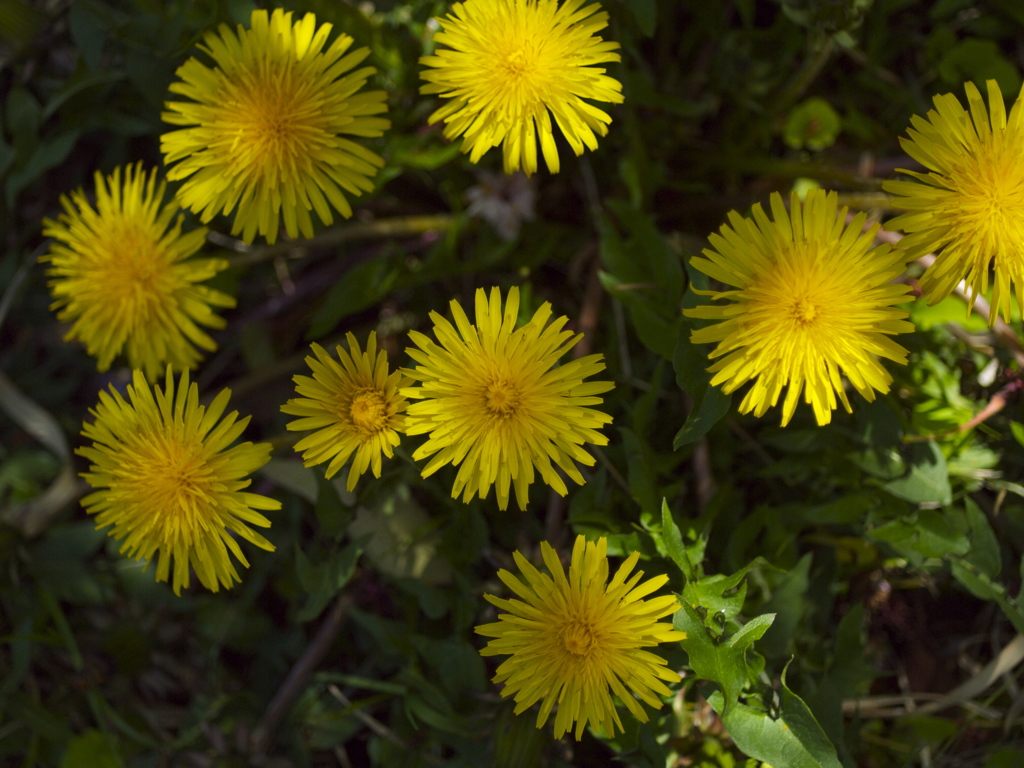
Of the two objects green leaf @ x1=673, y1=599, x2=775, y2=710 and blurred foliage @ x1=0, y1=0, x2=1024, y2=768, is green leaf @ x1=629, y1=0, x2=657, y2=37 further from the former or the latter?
green leaf @ x1=673, y1=599, x2=775, y2=710

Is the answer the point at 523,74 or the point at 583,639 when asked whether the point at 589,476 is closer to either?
the point at 583,639

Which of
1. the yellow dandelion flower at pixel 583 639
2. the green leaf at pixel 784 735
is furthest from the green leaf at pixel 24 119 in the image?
the green leaf at pixel 784 735

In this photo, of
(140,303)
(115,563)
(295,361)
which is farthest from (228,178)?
(115,563)

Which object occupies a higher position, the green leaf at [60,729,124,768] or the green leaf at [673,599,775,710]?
the green leaf at [673,599,775,710]

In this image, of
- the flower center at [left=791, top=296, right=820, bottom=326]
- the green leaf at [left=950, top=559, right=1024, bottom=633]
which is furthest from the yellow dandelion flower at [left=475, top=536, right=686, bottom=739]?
the green leaf at [left=950, top=559, right=1024, bottom=633]

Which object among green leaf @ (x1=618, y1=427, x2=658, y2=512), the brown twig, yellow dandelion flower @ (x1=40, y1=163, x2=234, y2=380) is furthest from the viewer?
the brown twig

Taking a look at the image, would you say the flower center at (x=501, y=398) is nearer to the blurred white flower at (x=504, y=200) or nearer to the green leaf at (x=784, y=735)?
the green leaf at (x=784, y=735)

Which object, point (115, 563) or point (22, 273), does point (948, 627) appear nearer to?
point (115, 563)

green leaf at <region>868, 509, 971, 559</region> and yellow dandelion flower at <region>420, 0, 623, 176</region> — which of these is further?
green leaf at <region>868, 509, 971, 559</region>
